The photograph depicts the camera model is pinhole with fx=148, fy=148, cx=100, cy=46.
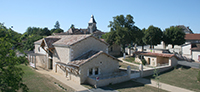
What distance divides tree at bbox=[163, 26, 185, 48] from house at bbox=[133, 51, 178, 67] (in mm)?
19507

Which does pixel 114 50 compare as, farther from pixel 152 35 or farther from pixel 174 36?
pixel 174 36

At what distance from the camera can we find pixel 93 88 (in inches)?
671

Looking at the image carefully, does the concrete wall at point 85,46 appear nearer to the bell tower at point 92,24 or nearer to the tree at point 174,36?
the tree at point 174,36

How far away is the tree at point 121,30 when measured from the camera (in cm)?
3694

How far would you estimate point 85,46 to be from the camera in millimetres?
22234

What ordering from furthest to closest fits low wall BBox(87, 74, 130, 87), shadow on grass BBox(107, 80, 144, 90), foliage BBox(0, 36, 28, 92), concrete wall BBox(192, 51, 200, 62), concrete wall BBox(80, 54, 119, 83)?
concrete wall BBox(192, 51, 200, 62), concrete wall BBox(80, 54, 119, 83), shadow on grass BBox(107, 80, 144, 90), low wall BBox(87, 74, 130, 87), foliage BBox(0, 36, 28, 92)

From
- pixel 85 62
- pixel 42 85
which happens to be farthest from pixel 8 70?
pixel 85 62

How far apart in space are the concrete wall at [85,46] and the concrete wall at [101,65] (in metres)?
3.20

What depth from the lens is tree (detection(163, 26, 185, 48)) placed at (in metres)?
46.2

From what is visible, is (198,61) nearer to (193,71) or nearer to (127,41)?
(193,71)

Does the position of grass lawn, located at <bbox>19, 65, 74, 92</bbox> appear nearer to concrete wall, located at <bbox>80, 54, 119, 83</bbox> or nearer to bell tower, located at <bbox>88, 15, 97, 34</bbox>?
concrete wall, located at <bbox>80, 54, 119, 83</bbox>

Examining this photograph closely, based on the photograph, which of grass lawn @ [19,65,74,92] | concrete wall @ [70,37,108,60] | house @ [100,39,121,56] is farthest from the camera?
house @ [100,39,121,56]

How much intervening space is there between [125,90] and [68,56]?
9235 millimetres

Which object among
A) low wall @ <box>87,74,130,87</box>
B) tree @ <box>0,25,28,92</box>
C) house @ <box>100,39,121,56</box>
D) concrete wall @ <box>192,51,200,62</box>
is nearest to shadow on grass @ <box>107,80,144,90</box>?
low wall @ <box>87,74,130,87</box>
